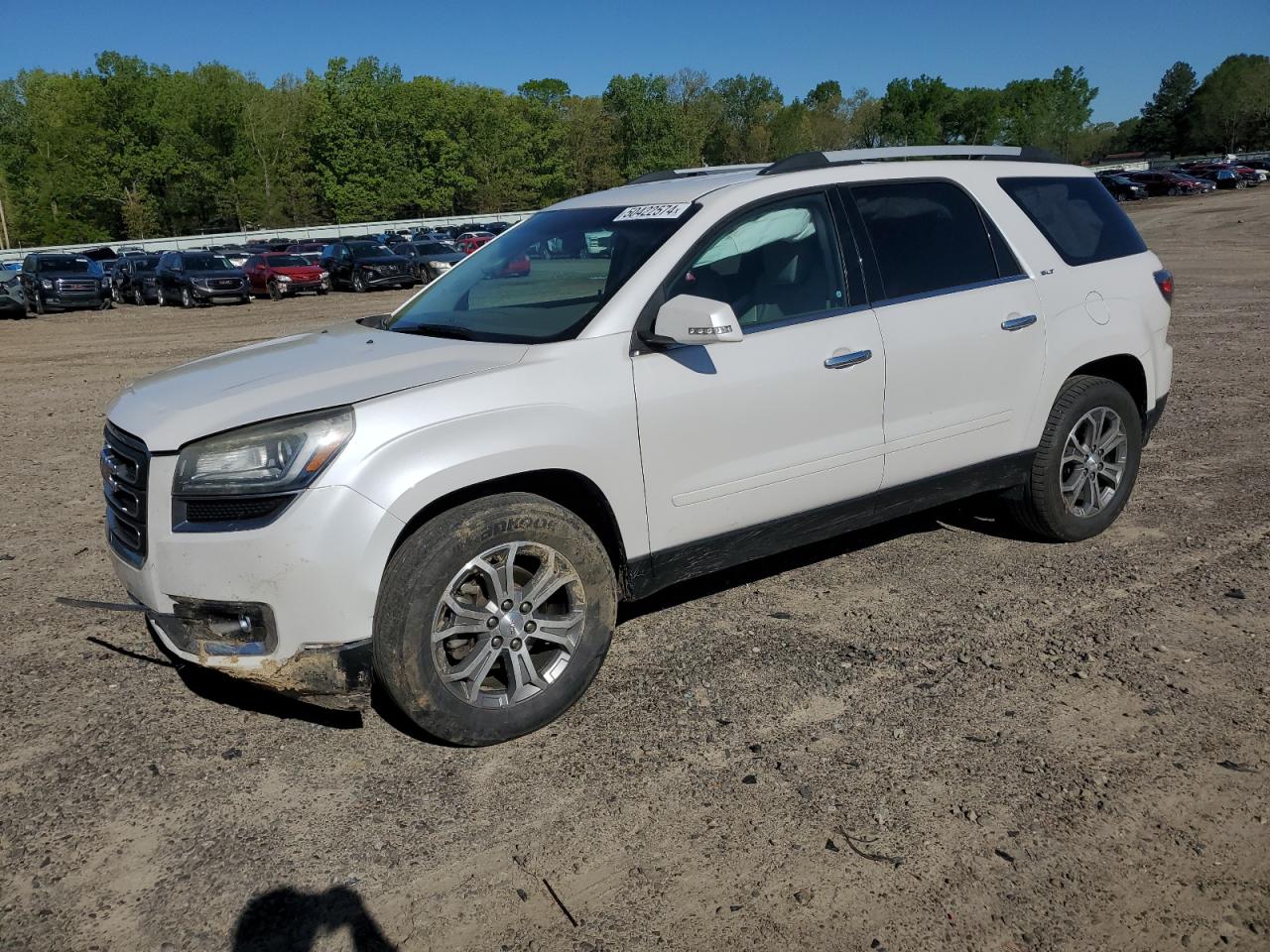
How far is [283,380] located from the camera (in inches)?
143

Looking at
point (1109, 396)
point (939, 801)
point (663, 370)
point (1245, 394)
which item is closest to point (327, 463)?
point (663, 370)

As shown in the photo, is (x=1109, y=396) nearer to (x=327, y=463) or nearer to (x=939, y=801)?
(x=939, y=801)

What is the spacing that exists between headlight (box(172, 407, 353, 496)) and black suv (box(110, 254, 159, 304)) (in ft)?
106

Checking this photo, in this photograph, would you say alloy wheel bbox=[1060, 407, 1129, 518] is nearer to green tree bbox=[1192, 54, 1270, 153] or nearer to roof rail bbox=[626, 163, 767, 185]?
roof rail bbox=[626, 163, 767, 185]

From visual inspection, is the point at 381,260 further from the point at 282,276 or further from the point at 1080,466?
the point at 1080,466

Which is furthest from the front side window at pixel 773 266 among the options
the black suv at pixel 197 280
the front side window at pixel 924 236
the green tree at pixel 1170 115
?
the green tree at pixel 1170 115

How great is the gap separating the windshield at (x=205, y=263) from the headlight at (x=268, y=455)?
30.3 m

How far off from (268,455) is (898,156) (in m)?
3.11

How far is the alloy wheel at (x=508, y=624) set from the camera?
3.52 metres

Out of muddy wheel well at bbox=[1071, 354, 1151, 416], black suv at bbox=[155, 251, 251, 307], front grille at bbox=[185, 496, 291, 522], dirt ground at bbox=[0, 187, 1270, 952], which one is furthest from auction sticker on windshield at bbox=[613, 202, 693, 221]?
black suv at bbox=[155, 251, 251, 307]

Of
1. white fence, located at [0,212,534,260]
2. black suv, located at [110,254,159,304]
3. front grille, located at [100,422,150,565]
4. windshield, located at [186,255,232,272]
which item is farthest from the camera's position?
white fence, located at [0,212,534,260]

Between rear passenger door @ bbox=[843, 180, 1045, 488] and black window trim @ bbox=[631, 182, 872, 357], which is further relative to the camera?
rear passenger door @ bbox=[843, 180, 1045, 488]

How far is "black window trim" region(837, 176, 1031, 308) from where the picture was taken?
449cm

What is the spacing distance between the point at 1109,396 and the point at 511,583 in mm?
3353
